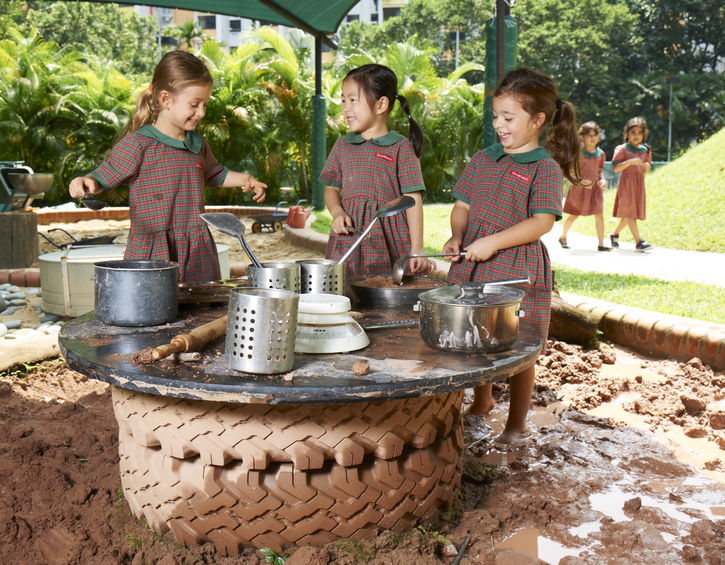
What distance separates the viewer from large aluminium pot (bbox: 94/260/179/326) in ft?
5.94

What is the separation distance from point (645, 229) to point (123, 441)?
789 centimetres

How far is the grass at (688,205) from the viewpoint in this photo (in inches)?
308

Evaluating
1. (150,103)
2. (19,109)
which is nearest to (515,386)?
(150,103)

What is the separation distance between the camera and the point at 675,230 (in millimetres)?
8195

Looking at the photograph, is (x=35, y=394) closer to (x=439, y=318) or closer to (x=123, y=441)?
(x=123, y=441)

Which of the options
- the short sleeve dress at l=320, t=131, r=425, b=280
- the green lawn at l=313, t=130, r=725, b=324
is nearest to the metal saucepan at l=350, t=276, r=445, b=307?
the short sleeve dress at l=320, t=131, r=425, b=280

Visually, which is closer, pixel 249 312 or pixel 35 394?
pixel 249 312

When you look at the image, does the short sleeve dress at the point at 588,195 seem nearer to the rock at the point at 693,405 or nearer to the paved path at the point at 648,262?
the paved path at the point at 648,262

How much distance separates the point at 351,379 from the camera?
149cm

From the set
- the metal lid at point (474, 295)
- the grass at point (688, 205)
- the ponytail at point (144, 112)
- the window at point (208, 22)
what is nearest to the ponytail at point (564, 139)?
the metal lid at point (474, 295)

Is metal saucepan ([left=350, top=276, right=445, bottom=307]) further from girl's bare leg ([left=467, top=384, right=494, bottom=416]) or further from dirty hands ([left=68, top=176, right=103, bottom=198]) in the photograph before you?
dirty hands ([left=68, top=176, right=103, bottom=198])

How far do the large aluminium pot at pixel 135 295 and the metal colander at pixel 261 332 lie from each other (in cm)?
41

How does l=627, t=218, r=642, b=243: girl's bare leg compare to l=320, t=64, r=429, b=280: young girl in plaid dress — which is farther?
l=627, t=218, r=642, b=243: girl's bare leg

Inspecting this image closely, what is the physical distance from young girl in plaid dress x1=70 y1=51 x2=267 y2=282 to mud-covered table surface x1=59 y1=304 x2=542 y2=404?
89 cm
